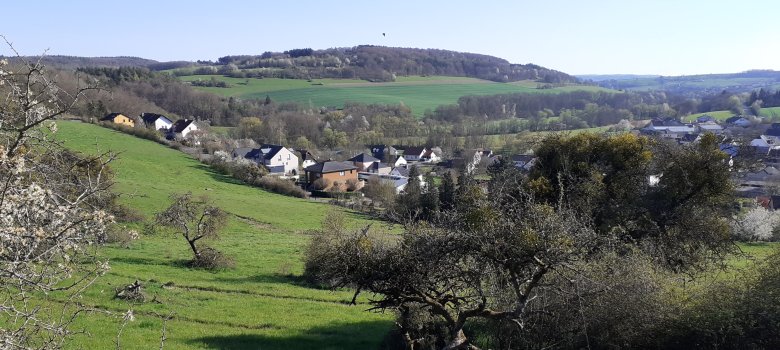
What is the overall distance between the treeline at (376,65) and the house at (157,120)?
188ft

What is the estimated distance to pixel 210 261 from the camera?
2242 cm

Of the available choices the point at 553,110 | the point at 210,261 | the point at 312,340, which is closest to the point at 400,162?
the point at 210,261

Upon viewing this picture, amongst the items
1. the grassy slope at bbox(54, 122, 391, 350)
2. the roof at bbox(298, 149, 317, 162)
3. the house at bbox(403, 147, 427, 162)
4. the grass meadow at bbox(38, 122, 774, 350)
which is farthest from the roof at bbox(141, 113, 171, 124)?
the grassy slope at bbox(54, 122, 391, 350)

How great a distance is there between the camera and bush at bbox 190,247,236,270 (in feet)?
73.4

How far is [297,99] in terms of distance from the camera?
113 m

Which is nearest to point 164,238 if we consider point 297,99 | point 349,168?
point 349,168

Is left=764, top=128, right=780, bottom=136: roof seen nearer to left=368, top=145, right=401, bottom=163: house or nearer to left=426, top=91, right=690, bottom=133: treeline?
left=426, top=91, right=690, bottom=133: treeline

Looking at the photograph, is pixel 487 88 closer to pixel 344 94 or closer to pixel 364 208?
pixel 344 94

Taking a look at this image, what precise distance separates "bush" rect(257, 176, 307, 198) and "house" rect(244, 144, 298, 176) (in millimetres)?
11785

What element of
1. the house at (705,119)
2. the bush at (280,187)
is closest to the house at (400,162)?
the bush at (280,187)

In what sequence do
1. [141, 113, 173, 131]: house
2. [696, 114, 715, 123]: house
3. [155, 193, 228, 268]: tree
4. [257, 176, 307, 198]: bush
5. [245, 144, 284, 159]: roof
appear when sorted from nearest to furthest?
[155, 193, 228, 268]: tree < [257, 176, 307, 198]: bush < [245, 144, 284, 159]: roof < [141, 113, 173, 131]: house < [696, 114, 715, 123]: house

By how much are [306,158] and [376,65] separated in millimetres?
94392

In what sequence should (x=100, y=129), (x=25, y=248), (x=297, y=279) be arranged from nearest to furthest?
(x=25, y=248) → (x=297, y=279) → (x=100, y=129)

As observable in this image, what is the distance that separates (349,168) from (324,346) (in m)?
49.0
